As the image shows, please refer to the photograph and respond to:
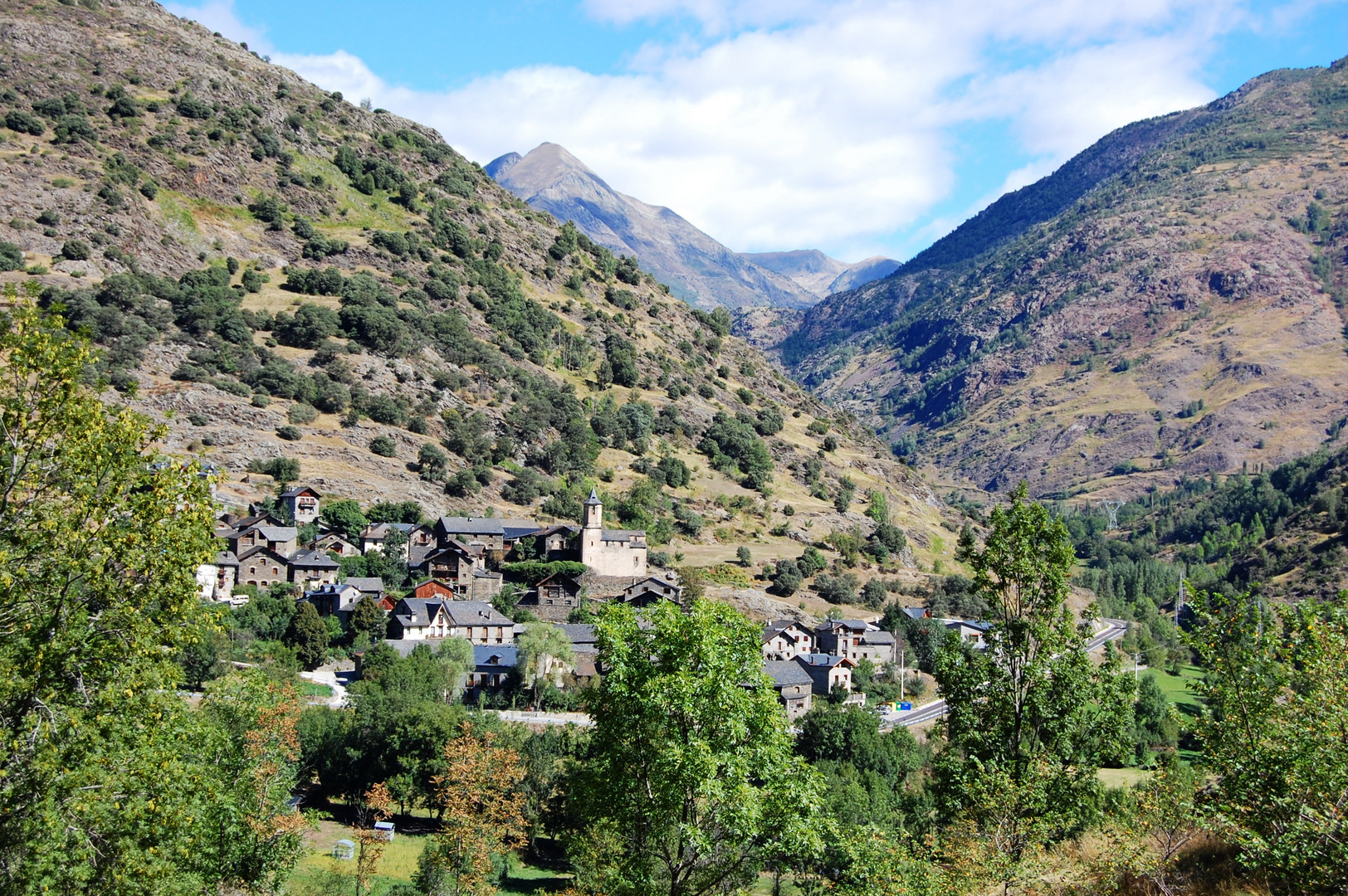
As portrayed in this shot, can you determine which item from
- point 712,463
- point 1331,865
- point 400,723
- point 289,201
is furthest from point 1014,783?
point 289,201

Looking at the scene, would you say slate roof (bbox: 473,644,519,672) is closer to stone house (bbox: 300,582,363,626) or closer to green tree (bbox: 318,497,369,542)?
stone house (bbox: 300,582,363,626)

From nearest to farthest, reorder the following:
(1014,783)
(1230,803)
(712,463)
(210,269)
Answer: (1230,803), (1014,783), (210,269), (712,463)

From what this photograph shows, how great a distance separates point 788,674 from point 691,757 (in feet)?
184

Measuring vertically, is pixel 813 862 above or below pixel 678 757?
below

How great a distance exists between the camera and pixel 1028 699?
17.4m

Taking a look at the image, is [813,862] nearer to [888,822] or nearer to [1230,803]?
[888,822]

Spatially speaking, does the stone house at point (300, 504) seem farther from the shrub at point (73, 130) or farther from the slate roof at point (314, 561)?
the shrub at point (73, 130)

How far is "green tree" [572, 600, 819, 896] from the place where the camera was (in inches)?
572

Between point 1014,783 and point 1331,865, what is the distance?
18.4 ft

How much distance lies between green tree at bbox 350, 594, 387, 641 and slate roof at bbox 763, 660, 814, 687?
28.3 meters

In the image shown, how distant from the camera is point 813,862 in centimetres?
4184

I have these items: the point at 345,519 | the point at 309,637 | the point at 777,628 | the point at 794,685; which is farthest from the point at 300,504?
the point at 794,685

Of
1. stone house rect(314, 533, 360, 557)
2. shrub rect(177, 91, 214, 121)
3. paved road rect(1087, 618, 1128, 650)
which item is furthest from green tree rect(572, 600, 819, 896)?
shrub rect(177, 91, 214, 121)

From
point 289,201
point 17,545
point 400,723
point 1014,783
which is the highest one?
point 289,201
